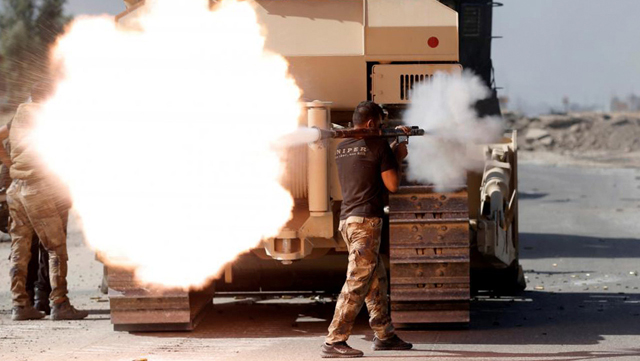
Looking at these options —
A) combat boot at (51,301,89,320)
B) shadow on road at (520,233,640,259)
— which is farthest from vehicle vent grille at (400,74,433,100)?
shadow on road at (520,233,640,259)

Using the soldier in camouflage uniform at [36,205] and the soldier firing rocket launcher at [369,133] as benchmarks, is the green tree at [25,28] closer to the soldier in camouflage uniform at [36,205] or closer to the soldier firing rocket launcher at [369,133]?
the soldier in camouflage uniform at [36,205]

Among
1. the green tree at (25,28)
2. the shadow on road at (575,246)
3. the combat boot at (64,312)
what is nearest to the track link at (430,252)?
the combat boot at (64,312)

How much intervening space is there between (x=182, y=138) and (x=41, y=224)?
1897mm

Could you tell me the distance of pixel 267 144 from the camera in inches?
443

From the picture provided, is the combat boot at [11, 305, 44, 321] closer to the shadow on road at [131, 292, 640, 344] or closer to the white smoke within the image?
the shadow on road at [131, 292, 640, 344]

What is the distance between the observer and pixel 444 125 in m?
11.5

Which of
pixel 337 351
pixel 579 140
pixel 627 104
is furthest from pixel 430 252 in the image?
pixel 627 104

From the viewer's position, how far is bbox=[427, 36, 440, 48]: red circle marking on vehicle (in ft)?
38.3

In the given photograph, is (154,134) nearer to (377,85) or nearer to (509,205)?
(377,85)

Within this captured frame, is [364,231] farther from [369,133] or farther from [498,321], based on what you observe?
[498,321]

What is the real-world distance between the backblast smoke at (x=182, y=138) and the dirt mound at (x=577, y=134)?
57735 mm

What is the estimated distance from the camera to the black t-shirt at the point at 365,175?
10023 mm

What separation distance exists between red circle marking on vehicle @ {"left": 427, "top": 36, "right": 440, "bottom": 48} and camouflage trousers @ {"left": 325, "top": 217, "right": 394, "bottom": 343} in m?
2.29

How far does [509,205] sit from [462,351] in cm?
373
